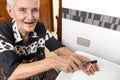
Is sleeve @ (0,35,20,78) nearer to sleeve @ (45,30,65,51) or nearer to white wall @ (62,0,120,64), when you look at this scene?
sleeve @ (45,30,65,51)

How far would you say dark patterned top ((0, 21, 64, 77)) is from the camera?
0.82 m

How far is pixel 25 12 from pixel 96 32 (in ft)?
1.77

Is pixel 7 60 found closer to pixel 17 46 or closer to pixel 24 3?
pixel 17 46

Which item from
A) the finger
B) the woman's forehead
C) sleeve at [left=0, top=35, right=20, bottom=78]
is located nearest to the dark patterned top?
sleeve at [left=0, top=35, right=20, bottom=78]

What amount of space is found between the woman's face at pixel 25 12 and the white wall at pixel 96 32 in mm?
379

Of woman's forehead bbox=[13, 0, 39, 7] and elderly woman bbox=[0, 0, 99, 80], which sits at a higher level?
woman's forehead bbox=[13, 0, 39, 7]

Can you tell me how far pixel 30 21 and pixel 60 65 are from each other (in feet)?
1.00

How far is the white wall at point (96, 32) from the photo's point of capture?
40.3 inches

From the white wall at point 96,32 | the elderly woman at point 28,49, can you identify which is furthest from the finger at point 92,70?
the white wall at point 96,32

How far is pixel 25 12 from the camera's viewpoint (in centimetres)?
87

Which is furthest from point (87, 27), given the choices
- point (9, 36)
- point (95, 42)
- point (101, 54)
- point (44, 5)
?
point (44, 5)

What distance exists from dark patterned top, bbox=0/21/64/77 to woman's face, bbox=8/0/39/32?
0.30 feet

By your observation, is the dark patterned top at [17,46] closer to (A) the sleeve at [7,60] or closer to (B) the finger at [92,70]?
(A) the sleeve at [7,60]

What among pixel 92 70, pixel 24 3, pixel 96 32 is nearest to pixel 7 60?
pixel 24 3
